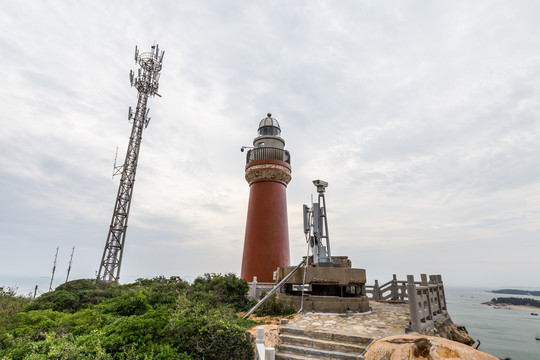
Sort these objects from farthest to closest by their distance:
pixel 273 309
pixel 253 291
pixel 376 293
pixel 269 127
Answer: pixel 269 127 < pixel 376 293 < pixel 253 291 < pixel 273 309

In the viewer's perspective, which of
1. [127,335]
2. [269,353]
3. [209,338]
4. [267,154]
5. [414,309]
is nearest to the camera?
[269,353]

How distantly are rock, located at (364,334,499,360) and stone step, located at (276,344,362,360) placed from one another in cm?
107

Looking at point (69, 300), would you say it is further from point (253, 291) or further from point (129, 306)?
point (253, 291)

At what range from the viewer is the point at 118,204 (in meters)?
20.0

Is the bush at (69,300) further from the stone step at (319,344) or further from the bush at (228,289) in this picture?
the stone step at (319,344)

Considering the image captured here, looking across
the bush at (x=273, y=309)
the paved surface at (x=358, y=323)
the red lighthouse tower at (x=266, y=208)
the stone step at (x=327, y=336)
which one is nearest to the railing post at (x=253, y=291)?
the red lighthouse tower at (x=266, y=208)

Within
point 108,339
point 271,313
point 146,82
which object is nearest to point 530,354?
point 271,313

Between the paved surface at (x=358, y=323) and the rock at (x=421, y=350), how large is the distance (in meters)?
1.53

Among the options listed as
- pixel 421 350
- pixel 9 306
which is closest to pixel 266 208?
pixel 9 306

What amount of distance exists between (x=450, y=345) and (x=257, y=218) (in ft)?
39.9

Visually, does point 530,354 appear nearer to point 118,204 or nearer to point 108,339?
point 108,339

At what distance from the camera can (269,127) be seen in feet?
58.0

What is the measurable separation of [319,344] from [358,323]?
210 cm

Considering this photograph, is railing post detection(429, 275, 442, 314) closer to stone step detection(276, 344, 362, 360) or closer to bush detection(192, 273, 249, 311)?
stone step detection(276, 344, 362, 360)
